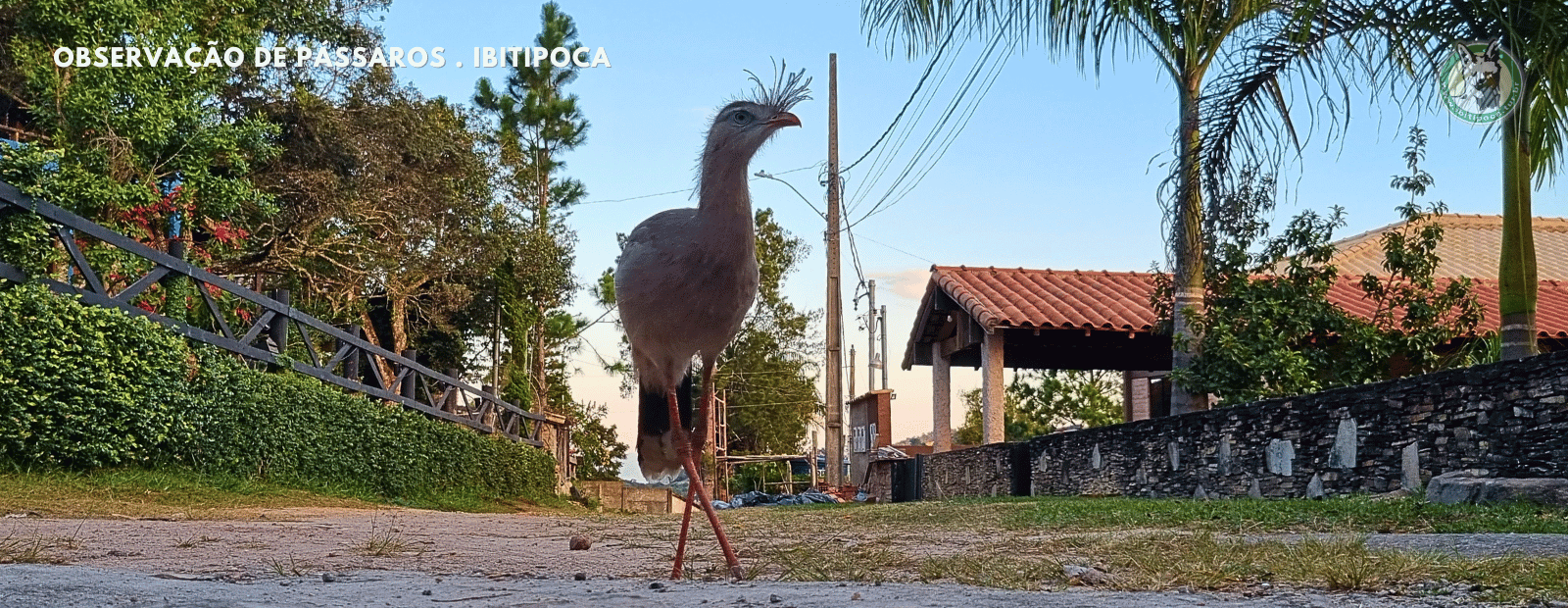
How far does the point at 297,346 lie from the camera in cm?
1630

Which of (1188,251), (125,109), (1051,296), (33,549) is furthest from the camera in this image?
(1051,296)

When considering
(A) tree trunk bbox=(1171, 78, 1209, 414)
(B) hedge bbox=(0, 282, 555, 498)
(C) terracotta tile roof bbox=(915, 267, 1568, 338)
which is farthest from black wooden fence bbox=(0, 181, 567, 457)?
(A) tree trunk bbox=(1171, 78, 1209, 414)

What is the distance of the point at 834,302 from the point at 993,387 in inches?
187

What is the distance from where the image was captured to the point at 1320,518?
669 centimetres

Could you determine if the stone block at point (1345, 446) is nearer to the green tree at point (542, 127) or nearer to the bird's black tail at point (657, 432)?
the bird's black tail at point (657, 432)

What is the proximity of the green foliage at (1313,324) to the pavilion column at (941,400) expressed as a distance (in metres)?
8.30

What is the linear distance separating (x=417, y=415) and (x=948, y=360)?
9.07 m

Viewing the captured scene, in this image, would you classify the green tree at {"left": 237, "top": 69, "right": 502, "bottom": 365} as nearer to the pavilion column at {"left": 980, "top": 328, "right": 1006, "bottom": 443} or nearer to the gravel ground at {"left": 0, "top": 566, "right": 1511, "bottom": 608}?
the pavilion column at {"left": 980, "top": 328, "right": 1006, "bottom": 443}

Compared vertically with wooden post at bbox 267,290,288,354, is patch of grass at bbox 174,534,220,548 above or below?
below

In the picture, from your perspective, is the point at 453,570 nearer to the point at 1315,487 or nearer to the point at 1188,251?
the point at 1315,487

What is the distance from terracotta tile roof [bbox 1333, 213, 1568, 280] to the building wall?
12165mm

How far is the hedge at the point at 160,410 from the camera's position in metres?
9.23

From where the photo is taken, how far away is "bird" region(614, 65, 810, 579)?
4.41 metres

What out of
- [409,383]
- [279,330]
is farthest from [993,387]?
[279,330]
